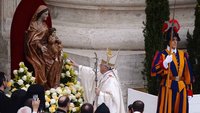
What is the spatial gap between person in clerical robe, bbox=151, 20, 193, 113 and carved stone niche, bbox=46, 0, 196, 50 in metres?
2.91

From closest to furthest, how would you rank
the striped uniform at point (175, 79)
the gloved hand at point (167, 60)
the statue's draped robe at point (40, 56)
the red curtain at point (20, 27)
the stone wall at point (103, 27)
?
the statue's draped robe at point (40, 56)
the red curtain at point (20, 27)
the gloved hand at point (167, 60)
the striped uniform at point (175, 79)
the stone wall at point (103, 27)

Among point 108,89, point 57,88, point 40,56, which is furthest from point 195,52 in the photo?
point 40,56

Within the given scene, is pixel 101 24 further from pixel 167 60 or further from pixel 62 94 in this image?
pixel 62 94

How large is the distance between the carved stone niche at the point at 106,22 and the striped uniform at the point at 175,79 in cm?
Answer: 292

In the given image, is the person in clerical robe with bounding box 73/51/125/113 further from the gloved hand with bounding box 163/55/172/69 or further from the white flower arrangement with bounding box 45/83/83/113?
the gloved hand with bounding box 163/55/172/69

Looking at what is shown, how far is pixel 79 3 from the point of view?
54.0 ft

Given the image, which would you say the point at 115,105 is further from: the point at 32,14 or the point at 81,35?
the point at 81,35

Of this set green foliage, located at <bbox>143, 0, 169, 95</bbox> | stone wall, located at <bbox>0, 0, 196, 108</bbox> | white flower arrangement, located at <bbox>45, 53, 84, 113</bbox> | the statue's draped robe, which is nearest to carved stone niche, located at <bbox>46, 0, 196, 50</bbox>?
stone wall, located at <bbox>0, 0, 196, 108</bbox>

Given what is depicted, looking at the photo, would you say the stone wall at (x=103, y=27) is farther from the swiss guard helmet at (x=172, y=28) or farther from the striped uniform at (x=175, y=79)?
the swiss guard helmet at (x=172, y=28)

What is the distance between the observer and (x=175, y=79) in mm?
Result: 13281

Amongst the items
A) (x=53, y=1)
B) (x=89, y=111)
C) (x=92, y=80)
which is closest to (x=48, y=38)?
(x=92, y=80)

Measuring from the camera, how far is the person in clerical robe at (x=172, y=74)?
13.1 meters

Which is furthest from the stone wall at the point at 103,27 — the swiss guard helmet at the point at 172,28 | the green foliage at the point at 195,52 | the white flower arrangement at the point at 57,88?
the swiss guard helmet at the point at 172,28

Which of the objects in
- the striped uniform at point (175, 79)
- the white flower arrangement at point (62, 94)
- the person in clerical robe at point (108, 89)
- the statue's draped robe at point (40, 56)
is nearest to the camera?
the white flower arrangement at point (62, 94)
